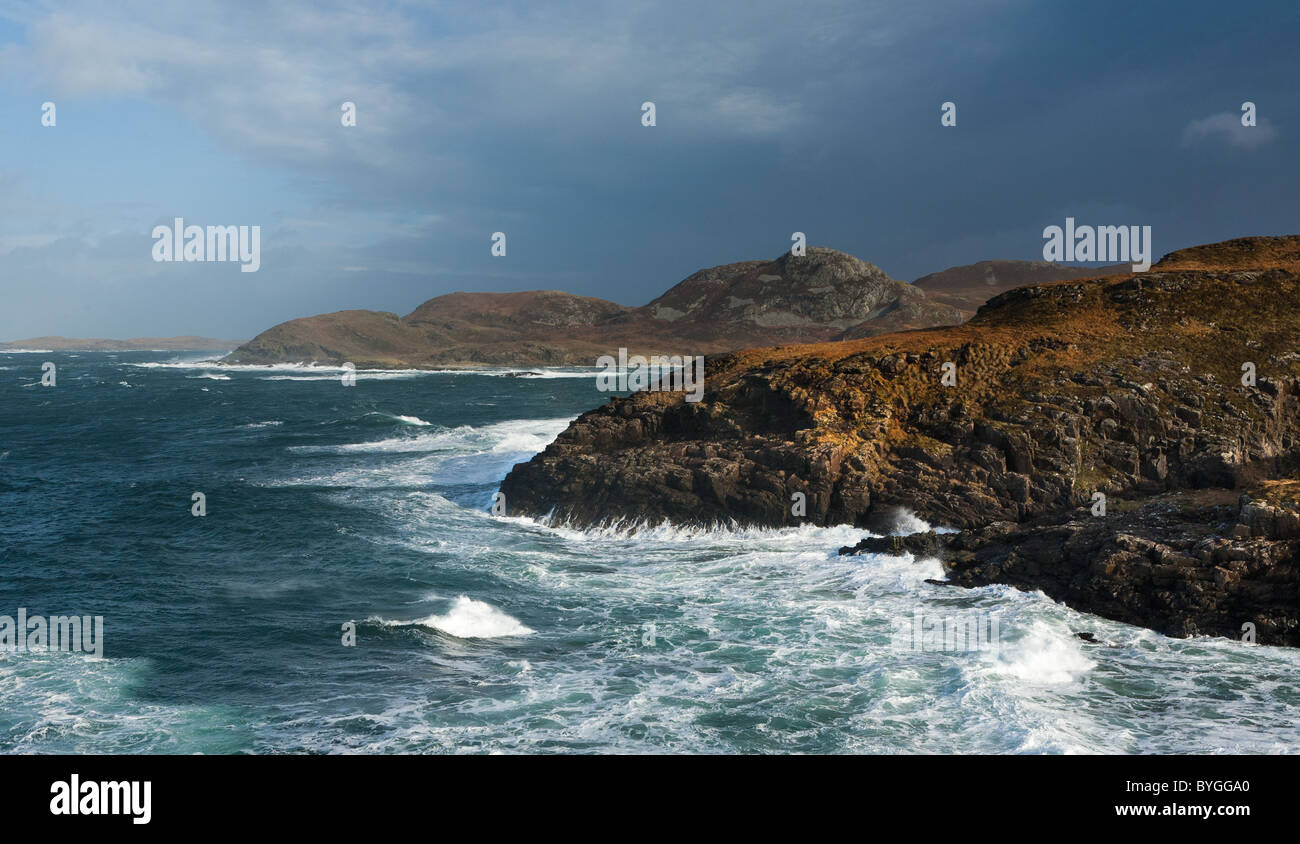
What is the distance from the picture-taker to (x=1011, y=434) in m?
32.3

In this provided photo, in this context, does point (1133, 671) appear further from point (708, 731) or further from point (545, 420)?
point (545, 420)

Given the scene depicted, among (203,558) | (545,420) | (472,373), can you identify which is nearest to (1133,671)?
(203,558)

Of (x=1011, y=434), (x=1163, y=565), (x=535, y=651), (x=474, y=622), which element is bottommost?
(x=535, y=651)

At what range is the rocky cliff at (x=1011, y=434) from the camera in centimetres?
2720

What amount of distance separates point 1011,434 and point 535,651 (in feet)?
65.8

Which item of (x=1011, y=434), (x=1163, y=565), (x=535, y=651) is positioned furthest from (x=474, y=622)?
(x=1011, y=434)

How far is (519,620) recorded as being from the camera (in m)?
23.1

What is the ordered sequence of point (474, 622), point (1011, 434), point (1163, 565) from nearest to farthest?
point (1163, 565), point (474, 622), point (1011, 434)

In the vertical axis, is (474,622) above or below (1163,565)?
below

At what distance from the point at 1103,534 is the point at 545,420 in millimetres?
56204

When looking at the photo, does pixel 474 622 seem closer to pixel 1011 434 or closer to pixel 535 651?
pixel 535 651

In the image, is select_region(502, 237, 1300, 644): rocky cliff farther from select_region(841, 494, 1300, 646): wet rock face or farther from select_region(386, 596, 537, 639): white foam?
select_region(386, 596, 537, 639): white foam

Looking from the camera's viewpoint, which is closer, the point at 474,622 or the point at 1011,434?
the point at 474,622

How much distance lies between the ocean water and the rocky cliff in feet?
4.97
